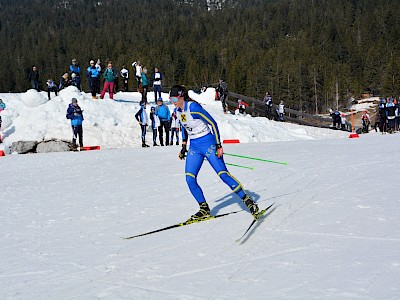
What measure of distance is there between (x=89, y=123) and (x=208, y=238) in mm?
14262

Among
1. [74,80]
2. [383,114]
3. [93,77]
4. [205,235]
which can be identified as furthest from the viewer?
[74,80]

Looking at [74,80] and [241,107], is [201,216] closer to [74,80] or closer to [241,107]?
[74,80]

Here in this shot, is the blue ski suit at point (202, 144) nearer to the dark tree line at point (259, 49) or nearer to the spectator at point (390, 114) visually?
the spectator at point (390, 114)

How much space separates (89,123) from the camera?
18406 millimetres

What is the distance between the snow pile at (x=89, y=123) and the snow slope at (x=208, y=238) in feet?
28.1

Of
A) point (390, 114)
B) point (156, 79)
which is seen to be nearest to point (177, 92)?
point (156, 79)

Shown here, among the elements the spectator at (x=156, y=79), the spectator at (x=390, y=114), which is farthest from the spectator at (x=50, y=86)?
the spectator at (x=390, y=114)

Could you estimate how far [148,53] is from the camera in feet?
359

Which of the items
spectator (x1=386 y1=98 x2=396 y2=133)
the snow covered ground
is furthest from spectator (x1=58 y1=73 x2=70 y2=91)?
spectator (x1=386 y1=98 x2=396 y2=133)

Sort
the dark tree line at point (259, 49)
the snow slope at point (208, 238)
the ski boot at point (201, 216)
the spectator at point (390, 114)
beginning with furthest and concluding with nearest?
the dark tree line at point (259, 49) < the spectator at point (390, 114) < the ski boot at point (201, 216) < the snow slope at point (208, 238)

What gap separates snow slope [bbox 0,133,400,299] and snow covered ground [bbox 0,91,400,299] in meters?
0.02

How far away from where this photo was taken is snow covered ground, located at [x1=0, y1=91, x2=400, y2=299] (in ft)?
12.0

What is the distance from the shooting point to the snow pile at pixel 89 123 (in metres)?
18.0

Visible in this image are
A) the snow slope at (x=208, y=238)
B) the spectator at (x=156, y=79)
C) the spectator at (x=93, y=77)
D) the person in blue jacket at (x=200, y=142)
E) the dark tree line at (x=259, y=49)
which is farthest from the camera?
the dark tree line at (x=259, y=49)
